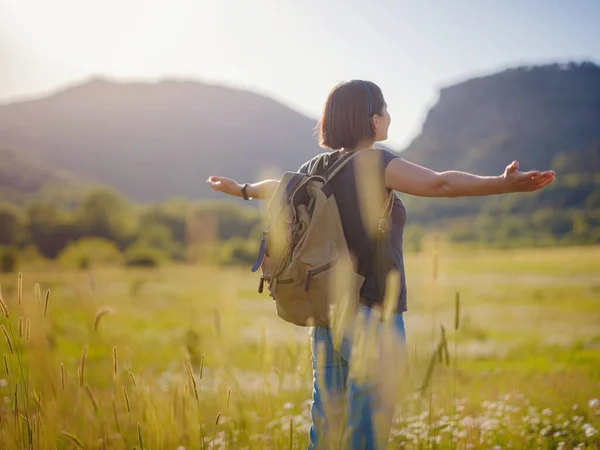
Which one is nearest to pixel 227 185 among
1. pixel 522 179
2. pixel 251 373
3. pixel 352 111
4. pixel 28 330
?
pixel 352 111

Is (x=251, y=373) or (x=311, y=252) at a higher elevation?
(x=311, y=252)

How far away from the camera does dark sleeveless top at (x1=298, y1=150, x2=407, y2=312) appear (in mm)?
2438

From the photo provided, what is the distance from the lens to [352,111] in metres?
2.54

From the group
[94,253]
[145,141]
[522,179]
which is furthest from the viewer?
[145,141]

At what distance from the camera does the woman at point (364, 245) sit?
2248 millimetres

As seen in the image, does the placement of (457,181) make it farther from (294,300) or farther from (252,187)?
(252,187)

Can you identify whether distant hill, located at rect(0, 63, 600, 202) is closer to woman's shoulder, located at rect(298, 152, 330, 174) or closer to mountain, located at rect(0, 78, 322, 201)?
mountain, located at rect(0, 78, 322, 201)

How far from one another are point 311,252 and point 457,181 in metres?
0.73

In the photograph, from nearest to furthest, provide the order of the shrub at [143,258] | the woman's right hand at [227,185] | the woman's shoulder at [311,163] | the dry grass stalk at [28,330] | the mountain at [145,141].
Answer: the dry grass stalk at [28,330] < the woman's shoulder at [311,163] < the woman's right hand at [227,185] < the shrub at [143,258] < the mountain at [145,141]

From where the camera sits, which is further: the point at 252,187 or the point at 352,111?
the point at 252,187

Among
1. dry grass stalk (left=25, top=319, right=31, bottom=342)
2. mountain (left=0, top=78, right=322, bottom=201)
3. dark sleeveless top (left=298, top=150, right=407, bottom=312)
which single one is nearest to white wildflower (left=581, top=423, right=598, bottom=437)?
dark sleeveless top (left=298, top=150, right=407, bottom=312)

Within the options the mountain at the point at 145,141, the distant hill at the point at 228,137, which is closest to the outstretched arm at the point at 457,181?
the mountain at the point at 145,141

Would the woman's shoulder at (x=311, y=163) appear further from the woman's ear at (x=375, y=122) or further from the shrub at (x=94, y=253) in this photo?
the shrub at (x=94, y=253)

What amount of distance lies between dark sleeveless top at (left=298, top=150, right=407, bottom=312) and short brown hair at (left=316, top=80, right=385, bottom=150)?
7.0 inches
